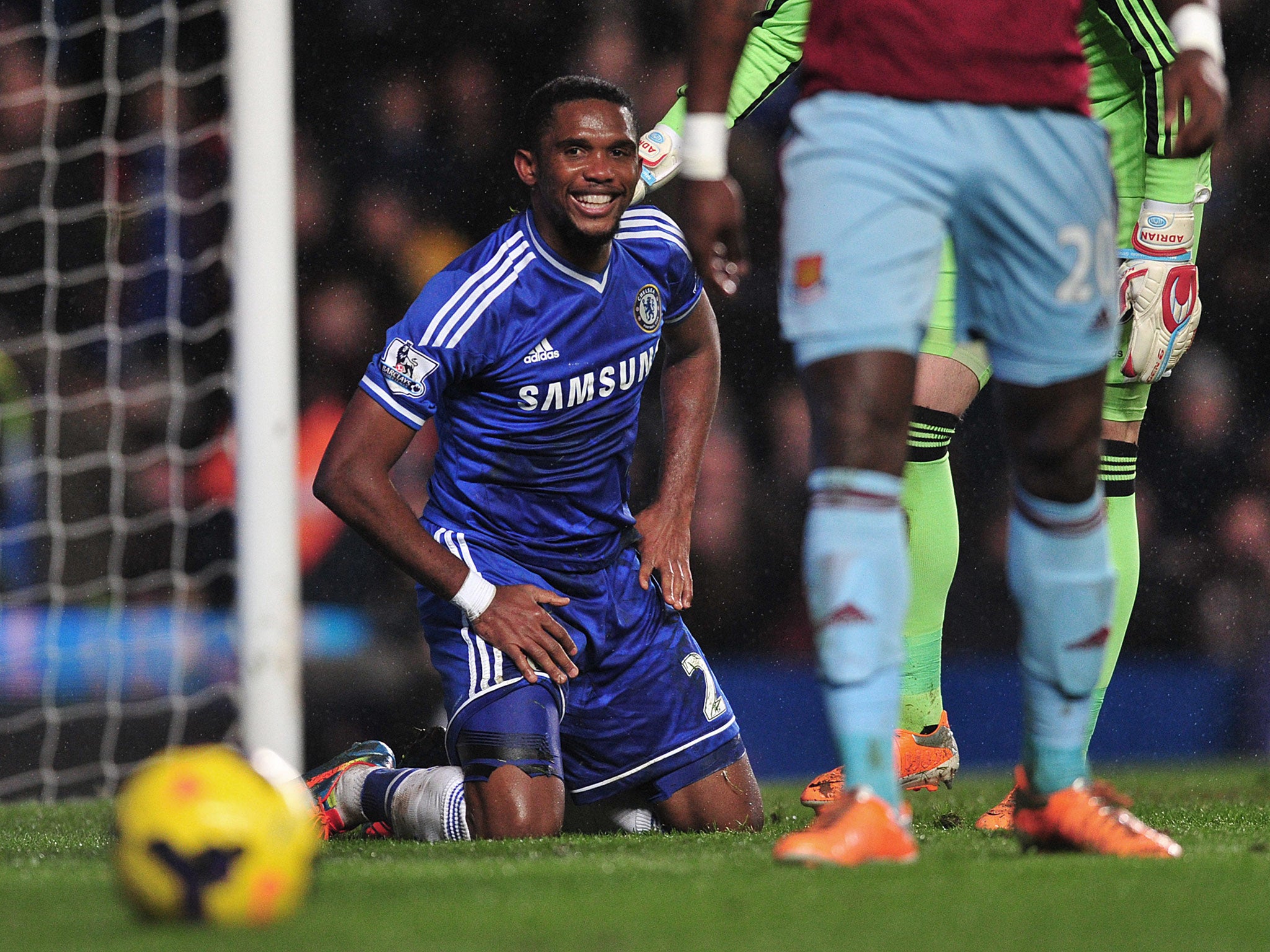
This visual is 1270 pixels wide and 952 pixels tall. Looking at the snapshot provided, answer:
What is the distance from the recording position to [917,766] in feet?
11.0

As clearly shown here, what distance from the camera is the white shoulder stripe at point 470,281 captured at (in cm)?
329

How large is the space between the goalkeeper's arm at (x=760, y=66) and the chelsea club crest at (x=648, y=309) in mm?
215

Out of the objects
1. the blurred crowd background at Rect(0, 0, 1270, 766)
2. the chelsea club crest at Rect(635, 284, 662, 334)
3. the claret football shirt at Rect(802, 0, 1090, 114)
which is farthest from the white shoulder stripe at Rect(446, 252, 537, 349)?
the blurred crowd background at Rect(0, 0, 1270, 766)

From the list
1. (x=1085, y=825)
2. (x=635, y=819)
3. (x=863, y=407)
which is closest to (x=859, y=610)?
(x=863, y=407)

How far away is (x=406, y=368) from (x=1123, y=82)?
1665mm

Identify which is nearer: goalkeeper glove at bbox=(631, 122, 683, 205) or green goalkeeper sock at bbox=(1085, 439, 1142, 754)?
green goalkeeper sock at bbox=(1085, 439, 1142, 754)

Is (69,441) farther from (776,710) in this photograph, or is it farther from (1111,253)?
(1111,253)

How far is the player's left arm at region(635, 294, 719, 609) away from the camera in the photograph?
12.3ft

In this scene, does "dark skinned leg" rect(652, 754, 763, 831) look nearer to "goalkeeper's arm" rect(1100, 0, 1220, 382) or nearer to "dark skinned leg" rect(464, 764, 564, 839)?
"dark skinned leg" rect(464, 764, 564, 839)

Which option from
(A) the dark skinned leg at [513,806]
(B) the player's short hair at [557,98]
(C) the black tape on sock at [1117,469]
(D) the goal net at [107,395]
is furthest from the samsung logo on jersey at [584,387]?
(D) the goal net at [107,395]

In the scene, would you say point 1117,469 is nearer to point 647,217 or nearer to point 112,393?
point 647,217

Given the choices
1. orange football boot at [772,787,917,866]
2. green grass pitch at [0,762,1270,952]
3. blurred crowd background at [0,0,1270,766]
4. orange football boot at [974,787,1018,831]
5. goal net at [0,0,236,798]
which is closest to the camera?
green grass pitch at [0,762,1270,952]

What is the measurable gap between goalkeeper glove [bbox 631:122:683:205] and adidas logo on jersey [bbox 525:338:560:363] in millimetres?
410

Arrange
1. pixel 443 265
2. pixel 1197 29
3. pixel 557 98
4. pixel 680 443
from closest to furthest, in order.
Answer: pixel 1197 29 < pixel 557 98 < pixel 680 443 < pixel 443 265
